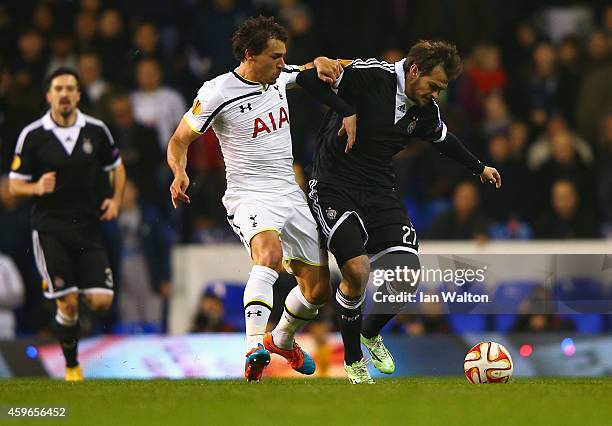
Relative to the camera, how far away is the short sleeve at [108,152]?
11555 mm

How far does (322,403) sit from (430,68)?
2770 mm

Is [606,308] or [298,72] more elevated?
[298,72]

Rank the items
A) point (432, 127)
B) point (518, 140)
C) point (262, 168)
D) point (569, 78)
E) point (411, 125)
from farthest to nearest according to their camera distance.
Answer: point (569, 78) < point (518, 140) < point (432, 127) < point (411, 125) < point (262, 168)

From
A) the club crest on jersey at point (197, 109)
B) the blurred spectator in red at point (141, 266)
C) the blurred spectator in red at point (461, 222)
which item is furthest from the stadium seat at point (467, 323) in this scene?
the club crest on jersey at point (197, 109)

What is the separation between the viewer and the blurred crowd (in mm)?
13945

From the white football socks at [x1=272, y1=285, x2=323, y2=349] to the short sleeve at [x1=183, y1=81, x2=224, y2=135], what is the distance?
4.78 feet

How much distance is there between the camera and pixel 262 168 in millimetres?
9516

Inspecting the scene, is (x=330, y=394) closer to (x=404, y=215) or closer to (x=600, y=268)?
(x=404, y=215)

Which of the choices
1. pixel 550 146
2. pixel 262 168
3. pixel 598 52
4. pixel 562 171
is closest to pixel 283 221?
pixel 262 168

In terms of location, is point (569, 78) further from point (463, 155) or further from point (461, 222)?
point (463, 155)

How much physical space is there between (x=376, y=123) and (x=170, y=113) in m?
5.87

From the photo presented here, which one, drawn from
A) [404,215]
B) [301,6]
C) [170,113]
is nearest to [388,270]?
[404,215]

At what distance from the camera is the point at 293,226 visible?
9594mm

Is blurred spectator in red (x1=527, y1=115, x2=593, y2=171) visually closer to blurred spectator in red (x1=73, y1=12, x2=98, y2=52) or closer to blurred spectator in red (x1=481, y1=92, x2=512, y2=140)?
blurred spectator in red (x1=481, y1=92, x2=512, y2=140)
